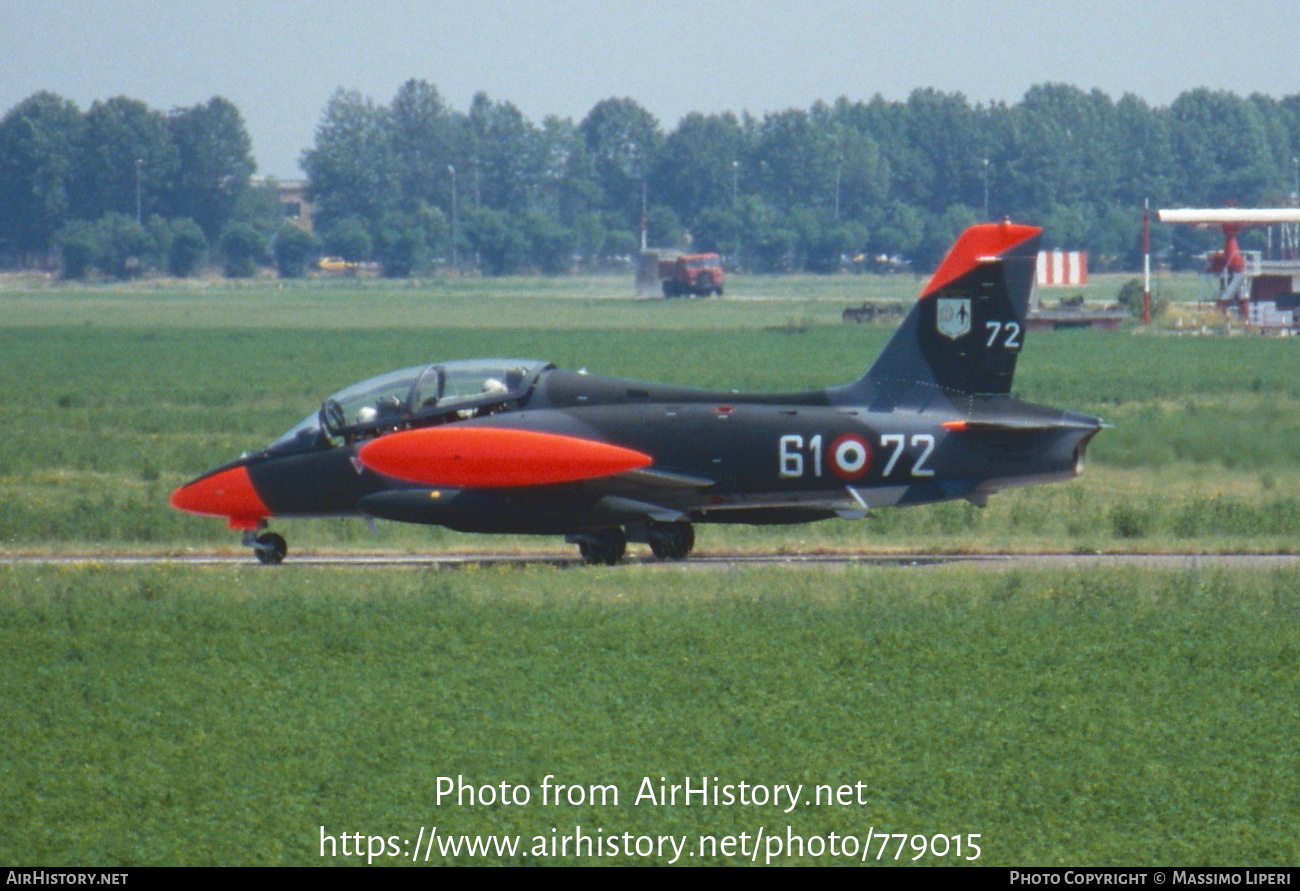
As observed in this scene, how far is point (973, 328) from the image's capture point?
21344 mm

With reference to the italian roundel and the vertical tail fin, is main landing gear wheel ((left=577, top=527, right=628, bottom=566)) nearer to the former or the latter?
the italian roundel

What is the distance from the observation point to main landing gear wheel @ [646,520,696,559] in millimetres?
21953

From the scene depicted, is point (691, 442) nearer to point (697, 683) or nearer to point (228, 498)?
point (228, 498)

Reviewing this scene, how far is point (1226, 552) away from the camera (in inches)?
874

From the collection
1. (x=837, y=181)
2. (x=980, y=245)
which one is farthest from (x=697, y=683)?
(x=837, y=181)

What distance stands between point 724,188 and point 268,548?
161682mm

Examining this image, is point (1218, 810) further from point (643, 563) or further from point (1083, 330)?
point (1083, 330)

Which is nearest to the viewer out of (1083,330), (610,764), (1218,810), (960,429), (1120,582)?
(1218,810)

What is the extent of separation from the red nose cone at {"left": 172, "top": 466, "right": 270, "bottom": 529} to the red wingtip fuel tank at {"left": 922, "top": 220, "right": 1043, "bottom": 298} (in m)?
9.09

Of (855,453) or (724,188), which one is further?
(724,188)

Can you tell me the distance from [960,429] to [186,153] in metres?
174
